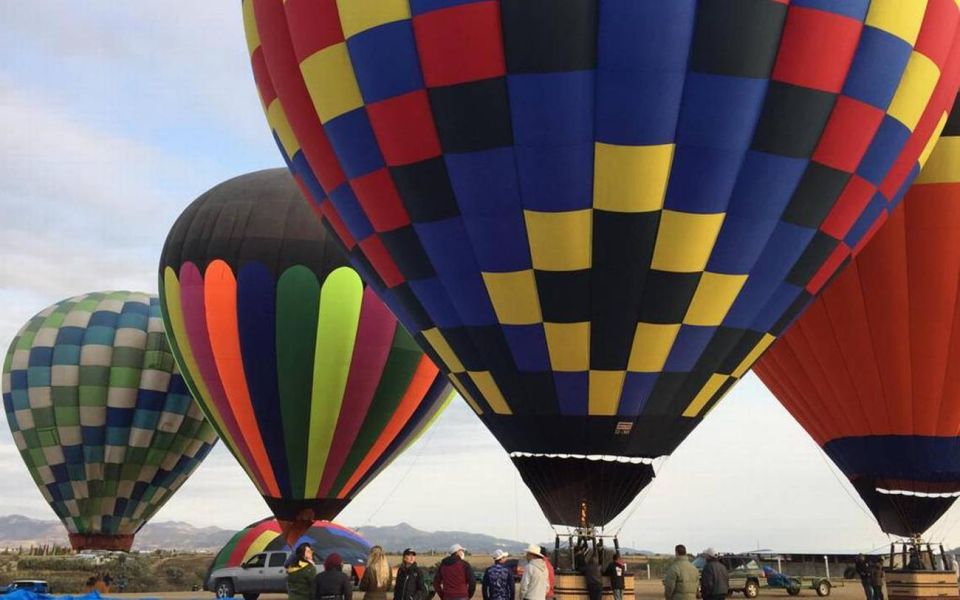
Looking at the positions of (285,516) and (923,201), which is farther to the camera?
(285,516)

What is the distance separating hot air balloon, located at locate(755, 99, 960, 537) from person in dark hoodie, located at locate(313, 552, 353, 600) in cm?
895

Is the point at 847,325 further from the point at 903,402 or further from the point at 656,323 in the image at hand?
the point at 656,323

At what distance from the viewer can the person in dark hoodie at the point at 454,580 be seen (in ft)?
26.3

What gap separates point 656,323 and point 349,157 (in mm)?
3715

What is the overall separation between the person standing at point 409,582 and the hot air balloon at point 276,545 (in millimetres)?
9500

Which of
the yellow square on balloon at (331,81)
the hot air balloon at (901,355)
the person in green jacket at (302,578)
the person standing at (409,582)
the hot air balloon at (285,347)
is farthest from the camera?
the hot air balloon at (285,347)

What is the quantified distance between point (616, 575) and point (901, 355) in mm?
5694

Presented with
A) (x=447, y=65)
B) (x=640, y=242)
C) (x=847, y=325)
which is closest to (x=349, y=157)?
(x=447, y=65)

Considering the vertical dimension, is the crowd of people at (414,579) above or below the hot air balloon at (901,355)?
below

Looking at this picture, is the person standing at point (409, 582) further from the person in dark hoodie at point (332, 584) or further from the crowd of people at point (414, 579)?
the person in dark hoodie at point (332, 584)

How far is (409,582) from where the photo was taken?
814cm

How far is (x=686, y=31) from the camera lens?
29.4 ft

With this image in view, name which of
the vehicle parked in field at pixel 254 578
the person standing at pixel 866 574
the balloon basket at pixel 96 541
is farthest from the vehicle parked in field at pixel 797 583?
the balloon basket at pixel 96 541

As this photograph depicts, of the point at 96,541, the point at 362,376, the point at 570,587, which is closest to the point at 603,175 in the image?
the point at 570,587
